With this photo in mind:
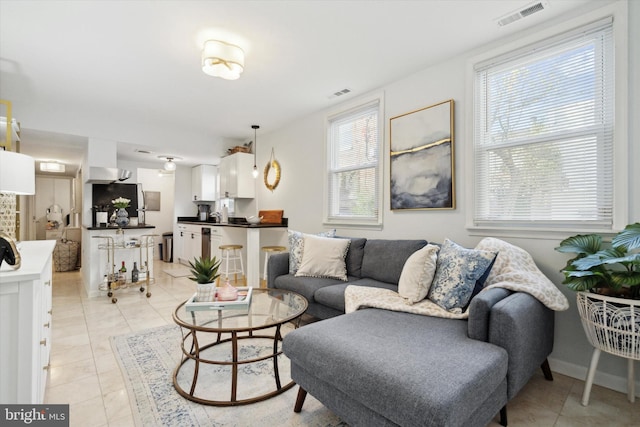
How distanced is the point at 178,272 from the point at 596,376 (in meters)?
5.94

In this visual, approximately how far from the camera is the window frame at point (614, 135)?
6.40ft

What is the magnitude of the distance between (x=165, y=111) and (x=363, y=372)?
14.0ft

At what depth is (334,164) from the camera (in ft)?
13.4

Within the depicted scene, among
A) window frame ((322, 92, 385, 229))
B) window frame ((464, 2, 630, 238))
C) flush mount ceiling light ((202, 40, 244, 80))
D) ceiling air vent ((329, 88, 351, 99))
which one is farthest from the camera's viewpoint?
ceiling air vent ((329, 88, 351, 99))

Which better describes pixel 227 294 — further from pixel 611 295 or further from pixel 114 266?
pixel 114 266

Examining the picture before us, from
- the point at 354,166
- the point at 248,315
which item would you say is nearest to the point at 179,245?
the point at 354,166

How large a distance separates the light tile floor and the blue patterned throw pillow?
2.15 ft

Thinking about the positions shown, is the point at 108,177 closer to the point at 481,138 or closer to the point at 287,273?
the point at 287,273

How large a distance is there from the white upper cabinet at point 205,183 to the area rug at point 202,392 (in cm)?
446

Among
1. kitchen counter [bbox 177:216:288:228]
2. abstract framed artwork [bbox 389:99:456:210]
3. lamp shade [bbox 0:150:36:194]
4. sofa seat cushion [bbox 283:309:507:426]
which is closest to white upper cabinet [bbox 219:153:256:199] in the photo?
kitchen counter [bbox 177:216:288:228]

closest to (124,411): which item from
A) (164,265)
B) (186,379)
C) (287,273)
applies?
(186,379)

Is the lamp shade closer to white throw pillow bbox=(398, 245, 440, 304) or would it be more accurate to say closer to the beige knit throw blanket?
the beige knit throw blanket

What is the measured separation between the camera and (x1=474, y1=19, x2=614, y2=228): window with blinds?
6.81ft

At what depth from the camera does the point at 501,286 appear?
1.90 m
